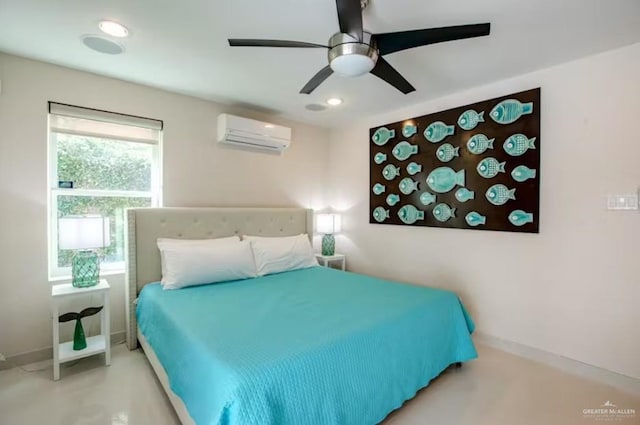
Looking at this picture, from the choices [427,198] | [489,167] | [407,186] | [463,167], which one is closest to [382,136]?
[407,186]

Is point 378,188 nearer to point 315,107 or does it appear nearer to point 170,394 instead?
point 315,107

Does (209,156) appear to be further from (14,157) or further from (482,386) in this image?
(482,386)

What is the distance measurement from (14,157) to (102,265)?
1.05 meters

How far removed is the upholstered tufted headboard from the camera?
2604mm

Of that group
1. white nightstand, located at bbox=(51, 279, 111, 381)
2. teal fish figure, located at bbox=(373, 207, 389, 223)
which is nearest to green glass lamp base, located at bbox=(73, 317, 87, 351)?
white nightstand, located at bbox=(51, 279, 111, 381)

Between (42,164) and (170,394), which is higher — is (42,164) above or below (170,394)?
above

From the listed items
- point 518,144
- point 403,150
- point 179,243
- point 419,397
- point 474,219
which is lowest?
point 419,397

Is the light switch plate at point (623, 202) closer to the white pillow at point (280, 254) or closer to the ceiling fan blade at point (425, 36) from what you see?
the ceiling fan blade at point (425, 36)

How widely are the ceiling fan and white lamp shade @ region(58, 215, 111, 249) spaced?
169 centimetres

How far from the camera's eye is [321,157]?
4.29 m

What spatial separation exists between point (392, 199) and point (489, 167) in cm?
108

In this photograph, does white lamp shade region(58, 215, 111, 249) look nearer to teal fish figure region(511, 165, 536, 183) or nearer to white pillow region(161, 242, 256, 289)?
white pillow region(161, 242, 256, 289)

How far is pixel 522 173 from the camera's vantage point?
8.43ft

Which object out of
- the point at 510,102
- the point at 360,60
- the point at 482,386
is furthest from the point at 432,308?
the point at 510,102
